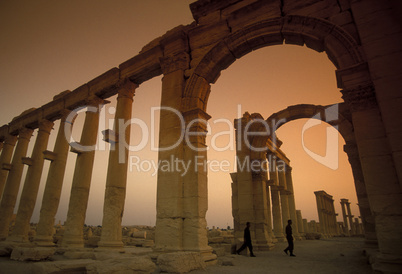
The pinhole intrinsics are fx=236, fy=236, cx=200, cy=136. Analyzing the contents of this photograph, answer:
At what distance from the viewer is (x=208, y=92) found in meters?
9.23

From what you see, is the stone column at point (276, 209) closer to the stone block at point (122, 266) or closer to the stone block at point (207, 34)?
the stone block at point (207, 34)

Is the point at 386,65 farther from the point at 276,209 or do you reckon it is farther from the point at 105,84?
the point at 276,209

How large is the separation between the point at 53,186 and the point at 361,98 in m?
14.1

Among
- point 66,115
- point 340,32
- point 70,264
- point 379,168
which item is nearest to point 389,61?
point 340,32

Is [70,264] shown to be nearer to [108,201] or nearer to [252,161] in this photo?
[108,201]

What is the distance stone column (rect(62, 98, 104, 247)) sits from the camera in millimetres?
10336

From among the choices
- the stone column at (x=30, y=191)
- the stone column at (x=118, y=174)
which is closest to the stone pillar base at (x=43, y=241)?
the stone column at (x=30, y=191)

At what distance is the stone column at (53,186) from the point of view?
11.9m

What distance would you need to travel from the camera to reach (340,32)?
6910mm

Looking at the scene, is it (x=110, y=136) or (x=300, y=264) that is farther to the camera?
(x=110, y=136)

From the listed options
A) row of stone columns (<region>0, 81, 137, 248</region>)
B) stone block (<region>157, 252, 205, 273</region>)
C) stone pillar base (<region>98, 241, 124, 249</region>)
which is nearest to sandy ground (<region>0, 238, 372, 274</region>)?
stone block (<region>157, 252, 205, 273</region>)

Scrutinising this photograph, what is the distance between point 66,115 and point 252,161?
11.6 meters

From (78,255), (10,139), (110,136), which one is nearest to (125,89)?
(110,136)

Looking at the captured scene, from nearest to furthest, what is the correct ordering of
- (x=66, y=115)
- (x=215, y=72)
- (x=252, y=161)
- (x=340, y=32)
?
(x=340, y=32) < (x=215, y=72) < (x=66, y=115) < (x=252, y=161)
